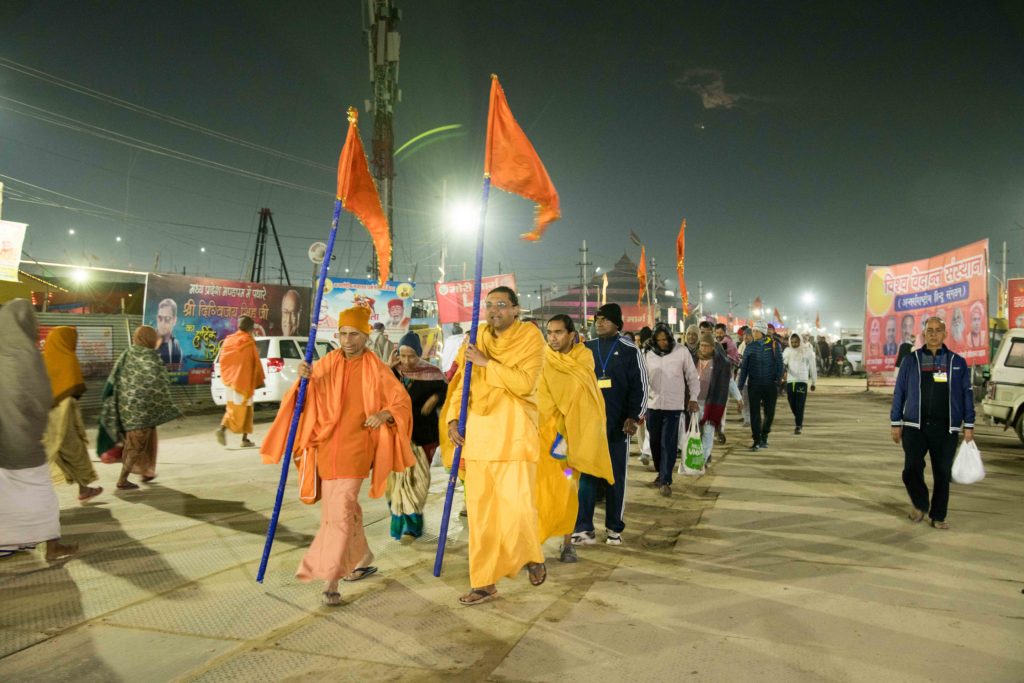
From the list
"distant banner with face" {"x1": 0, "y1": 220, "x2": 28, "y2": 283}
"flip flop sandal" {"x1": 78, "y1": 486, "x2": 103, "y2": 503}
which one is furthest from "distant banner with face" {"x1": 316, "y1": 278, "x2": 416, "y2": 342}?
"flip flop sandal" {"x1": 78, "y1": 486, "x2": 103, "y2": 503}

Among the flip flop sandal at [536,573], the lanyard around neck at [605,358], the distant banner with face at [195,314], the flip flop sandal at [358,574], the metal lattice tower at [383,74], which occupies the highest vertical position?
the metal lattice tower at [383,74]

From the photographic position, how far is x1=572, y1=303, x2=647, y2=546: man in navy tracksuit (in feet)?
17.7

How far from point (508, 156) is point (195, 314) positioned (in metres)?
14.2

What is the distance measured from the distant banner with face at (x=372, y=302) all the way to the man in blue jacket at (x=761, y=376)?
1089 cm

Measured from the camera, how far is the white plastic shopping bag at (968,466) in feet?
18.9

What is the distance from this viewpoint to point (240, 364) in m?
10.0

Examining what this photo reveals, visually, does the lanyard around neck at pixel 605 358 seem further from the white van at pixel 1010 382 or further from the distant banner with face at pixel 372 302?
the distant banner with face at pixel 372 302

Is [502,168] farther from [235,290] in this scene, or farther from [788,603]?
[235,290]

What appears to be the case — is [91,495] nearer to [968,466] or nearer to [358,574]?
[358,574]

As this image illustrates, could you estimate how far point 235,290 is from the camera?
18000 mm

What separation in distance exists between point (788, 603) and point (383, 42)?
87.2 ft

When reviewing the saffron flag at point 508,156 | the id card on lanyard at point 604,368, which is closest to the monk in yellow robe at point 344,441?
the saffron flag at point 508,156

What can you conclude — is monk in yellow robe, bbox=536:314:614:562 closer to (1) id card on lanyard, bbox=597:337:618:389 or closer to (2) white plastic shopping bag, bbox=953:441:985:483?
(1) id card on lanyard, bbox=597:337:618:389

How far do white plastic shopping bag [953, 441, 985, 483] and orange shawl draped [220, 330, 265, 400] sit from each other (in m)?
8.86
